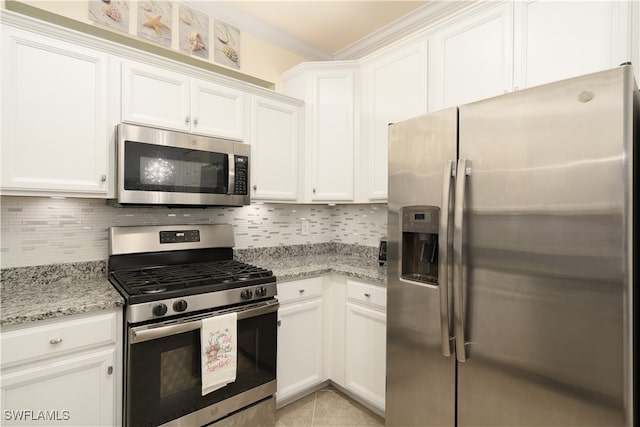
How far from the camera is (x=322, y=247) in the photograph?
10.1 feet

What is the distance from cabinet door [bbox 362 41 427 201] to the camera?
2.14 metres

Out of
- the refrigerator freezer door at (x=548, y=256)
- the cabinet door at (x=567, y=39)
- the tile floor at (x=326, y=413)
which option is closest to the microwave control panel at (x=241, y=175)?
the refrigerator freezer door at (x=548, y=256)

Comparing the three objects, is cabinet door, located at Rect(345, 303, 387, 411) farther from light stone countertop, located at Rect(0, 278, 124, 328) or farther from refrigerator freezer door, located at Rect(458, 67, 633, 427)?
light stone countertop, located at Rect(0, 278, 124, 328)

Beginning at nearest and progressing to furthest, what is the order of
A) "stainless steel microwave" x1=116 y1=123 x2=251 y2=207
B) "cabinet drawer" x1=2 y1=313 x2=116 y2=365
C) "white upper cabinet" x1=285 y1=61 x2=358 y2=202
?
1. "cabinet drawer" x1=2 y1=313 x2=116 y2=365
2. "stainless steel microwave" x1=116 y1=123 x2=251 y2=207
3. "white upper cabinet" x1=285 y1=61 x2=358 y2=202

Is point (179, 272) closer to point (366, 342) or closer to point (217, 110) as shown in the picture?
point (217, 110)

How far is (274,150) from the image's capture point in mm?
2426

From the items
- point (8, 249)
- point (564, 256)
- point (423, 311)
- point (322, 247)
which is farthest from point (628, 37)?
point (8, 249)

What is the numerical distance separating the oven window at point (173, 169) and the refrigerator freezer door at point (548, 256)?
142cm

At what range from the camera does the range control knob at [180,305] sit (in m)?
1.56

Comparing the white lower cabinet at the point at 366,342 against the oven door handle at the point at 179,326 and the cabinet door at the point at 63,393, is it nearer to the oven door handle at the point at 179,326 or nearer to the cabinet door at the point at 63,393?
the oven door handle at the point at 179,326

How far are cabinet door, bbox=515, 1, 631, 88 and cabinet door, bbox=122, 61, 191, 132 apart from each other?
1880mm

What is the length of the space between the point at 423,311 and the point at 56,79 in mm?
2086

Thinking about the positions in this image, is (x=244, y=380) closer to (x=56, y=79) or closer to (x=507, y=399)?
(x=507, y=399)

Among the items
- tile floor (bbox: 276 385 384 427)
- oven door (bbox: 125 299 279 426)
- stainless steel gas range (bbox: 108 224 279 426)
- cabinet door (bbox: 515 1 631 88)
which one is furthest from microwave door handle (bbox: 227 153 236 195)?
cabinet door (bbox: 515 1 631 88)
